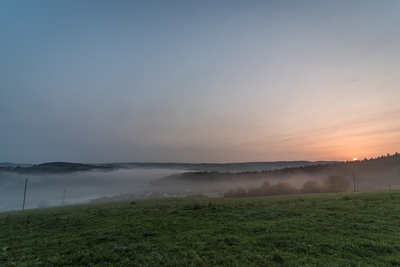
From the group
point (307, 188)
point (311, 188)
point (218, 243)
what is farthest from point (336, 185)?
point (218, 243)

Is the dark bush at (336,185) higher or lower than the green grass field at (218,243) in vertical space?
lower

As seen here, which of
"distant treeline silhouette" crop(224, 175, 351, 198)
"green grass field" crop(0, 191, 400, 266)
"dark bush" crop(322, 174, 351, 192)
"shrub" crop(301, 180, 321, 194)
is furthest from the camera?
"shrub" crop(301, 180, 321, 194)

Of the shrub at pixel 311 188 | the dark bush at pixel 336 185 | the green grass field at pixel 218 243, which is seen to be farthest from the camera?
the shrub at pixel 311 188

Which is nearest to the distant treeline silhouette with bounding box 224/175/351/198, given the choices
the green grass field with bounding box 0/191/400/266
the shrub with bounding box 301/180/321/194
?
the shrub with bounding box 301/180/321/194

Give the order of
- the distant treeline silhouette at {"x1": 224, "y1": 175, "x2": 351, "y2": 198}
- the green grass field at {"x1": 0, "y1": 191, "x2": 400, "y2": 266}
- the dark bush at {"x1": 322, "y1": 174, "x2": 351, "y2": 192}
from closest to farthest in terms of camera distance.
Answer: the green grass field at {"x1": 0, "y1": 191, "x2": 400, "y2": 266} < the dark bush at {"x1": 322, "y1": 174, "x2": 351, "y2": 192} < the distant treeline silhouette at {"x1": 224, "y1": 175, "x2": 351, "y2": 198}

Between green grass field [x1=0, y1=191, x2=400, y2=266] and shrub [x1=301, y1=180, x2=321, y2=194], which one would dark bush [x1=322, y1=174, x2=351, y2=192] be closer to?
shrub [x1=301, y1=180, x2=321, y2=194]


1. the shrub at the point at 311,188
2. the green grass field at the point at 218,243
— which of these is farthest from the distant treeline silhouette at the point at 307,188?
the green grass field at the point at 218,243

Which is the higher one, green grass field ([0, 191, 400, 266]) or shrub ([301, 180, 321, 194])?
green grass field ([0, 191, 400, 266])

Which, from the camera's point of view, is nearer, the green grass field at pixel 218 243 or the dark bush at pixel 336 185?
the green grass field at pixel 218 243

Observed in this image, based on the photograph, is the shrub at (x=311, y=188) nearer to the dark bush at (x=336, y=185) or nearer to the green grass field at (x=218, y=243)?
the dark bush at (x=336, y=185)

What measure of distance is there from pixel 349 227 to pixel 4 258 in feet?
69.9

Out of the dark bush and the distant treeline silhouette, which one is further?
the distant treeline silhouette

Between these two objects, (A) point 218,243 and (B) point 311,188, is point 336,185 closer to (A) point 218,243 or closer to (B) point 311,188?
(B) point 311,188

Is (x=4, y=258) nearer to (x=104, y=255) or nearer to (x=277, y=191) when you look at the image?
(x=104, y=255)
